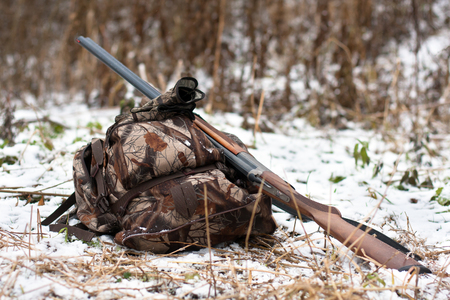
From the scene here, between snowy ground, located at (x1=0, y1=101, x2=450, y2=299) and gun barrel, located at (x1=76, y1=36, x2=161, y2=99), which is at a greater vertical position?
gun barrel, located at (x1=76, y1=36, x2=161, y2=99)

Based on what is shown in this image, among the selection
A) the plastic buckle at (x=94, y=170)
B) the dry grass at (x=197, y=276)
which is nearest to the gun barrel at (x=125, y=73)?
the plastic buckle at (x=94, y=170)

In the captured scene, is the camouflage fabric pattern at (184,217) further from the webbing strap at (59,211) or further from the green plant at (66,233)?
the webbing strap at (59,211)

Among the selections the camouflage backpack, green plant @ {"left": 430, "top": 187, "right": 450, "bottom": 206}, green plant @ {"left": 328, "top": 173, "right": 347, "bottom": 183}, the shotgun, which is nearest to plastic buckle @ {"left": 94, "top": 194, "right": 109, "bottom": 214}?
the camouflage backpack

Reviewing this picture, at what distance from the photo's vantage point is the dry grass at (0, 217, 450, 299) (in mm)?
1209

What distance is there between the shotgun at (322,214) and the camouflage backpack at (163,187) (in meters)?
0.08

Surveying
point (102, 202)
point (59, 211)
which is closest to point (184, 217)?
point (102, 202)

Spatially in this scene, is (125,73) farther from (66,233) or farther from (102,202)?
(66,233)

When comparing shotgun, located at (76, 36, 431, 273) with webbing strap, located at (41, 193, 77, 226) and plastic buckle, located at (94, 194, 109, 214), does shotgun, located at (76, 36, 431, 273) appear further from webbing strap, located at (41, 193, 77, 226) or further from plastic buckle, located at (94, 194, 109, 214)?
webbing strap, located at (41, 193, 77, 226)

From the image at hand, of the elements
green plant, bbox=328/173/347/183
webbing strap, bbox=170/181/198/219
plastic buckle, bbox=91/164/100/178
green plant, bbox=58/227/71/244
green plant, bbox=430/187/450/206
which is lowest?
green plant, bbox=58/227/71/244

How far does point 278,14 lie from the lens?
5488 mm

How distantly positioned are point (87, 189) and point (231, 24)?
617cm

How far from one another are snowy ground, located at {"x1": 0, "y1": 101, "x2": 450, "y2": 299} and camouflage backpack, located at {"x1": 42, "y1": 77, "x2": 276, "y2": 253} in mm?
100

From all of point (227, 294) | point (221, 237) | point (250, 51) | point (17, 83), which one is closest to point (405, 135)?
point (250, 51)

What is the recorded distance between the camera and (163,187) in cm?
154
